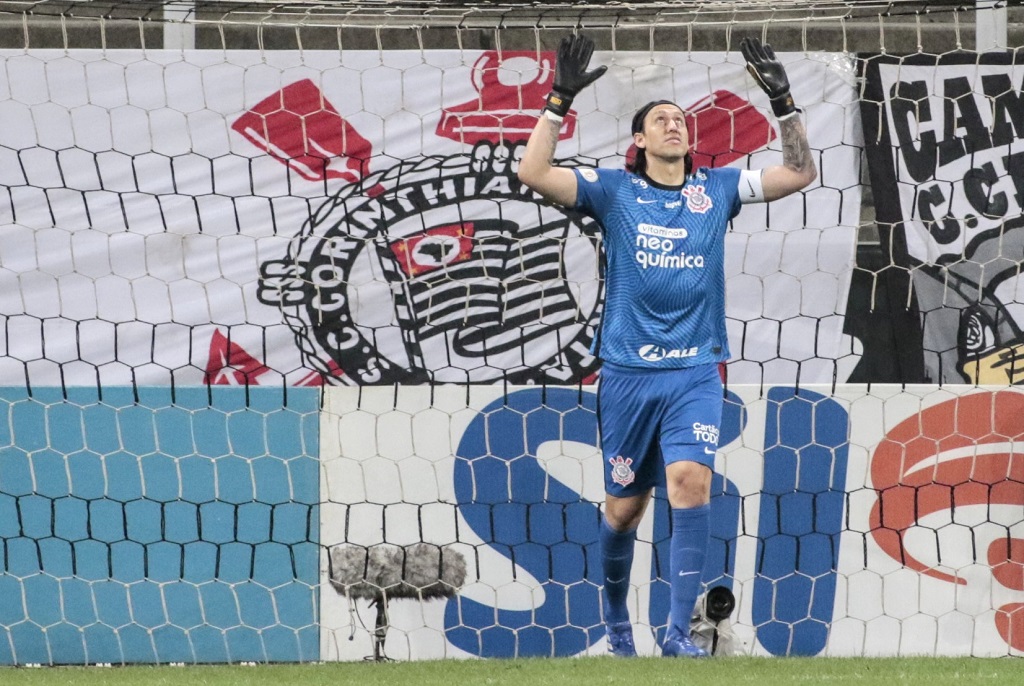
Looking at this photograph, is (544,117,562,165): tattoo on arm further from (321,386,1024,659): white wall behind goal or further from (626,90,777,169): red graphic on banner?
(626,90,777,169): red graphic on banner

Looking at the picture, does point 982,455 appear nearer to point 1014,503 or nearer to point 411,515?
point 1014,503

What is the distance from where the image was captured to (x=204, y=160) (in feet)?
18.0

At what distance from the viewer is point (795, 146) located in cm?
447

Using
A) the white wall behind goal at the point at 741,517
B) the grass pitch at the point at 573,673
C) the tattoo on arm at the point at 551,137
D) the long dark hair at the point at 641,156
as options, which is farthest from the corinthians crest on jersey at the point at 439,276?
the grass pitch at the point at 573,673

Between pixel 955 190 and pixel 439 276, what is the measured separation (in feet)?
7.18

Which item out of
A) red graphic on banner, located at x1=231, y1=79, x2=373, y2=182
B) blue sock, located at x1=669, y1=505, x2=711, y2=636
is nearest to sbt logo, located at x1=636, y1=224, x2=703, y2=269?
blue sock, located at x1=669, y1=505, x2=711, y2=636

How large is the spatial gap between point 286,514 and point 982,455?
2.67m

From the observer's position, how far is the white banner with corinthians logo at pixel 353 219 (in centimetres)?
546

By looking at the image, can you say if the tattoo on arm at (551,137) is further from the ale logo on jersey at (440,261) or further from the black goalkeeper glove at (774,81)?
the ale logo on jersey at (440,261)

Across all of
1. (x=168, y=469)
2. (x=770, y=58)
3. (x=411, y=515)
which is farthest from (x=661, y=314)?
(x=168, y=469)

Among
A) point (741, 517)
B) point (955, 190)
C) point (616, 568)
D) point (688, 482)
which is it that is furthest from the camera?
point (955, 190)

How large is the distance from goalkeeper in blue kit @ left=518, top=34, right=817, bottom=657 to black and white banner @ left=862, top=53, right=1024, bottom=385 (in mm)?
1184

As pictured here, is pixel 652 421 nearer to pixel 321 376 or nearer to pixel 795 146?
pixel 795 146

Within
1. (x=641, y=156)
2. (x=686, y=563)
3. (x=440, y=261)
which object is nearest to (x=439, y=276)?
(x=440, y=261)
